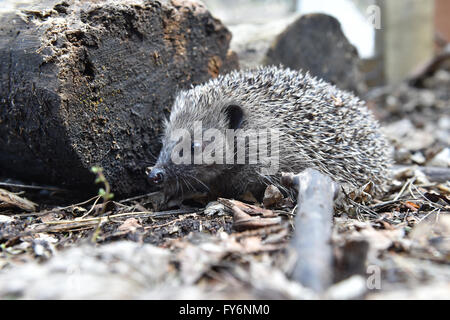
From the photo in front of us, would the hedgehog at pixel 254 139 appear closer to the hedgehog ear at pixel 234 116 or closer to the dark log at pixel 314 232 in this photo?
the hedgehog ear at pixel 234 116

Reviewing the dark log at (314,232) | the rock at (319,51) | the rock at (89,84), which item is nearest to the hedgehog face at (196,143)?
the rock at (89,84)

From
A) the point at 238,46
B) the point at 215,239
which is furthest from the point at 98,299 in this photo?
the point at 238,46

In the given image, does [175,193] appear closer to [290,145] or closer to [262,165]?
[262,165]

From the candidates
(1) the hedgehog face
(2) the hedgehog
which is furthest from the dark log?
(1) the hedgehog face

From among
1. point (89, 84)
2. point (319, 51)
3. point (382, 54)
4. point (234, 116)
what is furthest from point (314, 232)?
point (382, 54)

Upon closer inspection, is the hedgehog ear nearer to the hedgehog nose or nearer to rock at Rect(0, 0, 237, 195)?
rock at Rect(0, 0, 237, 195)
